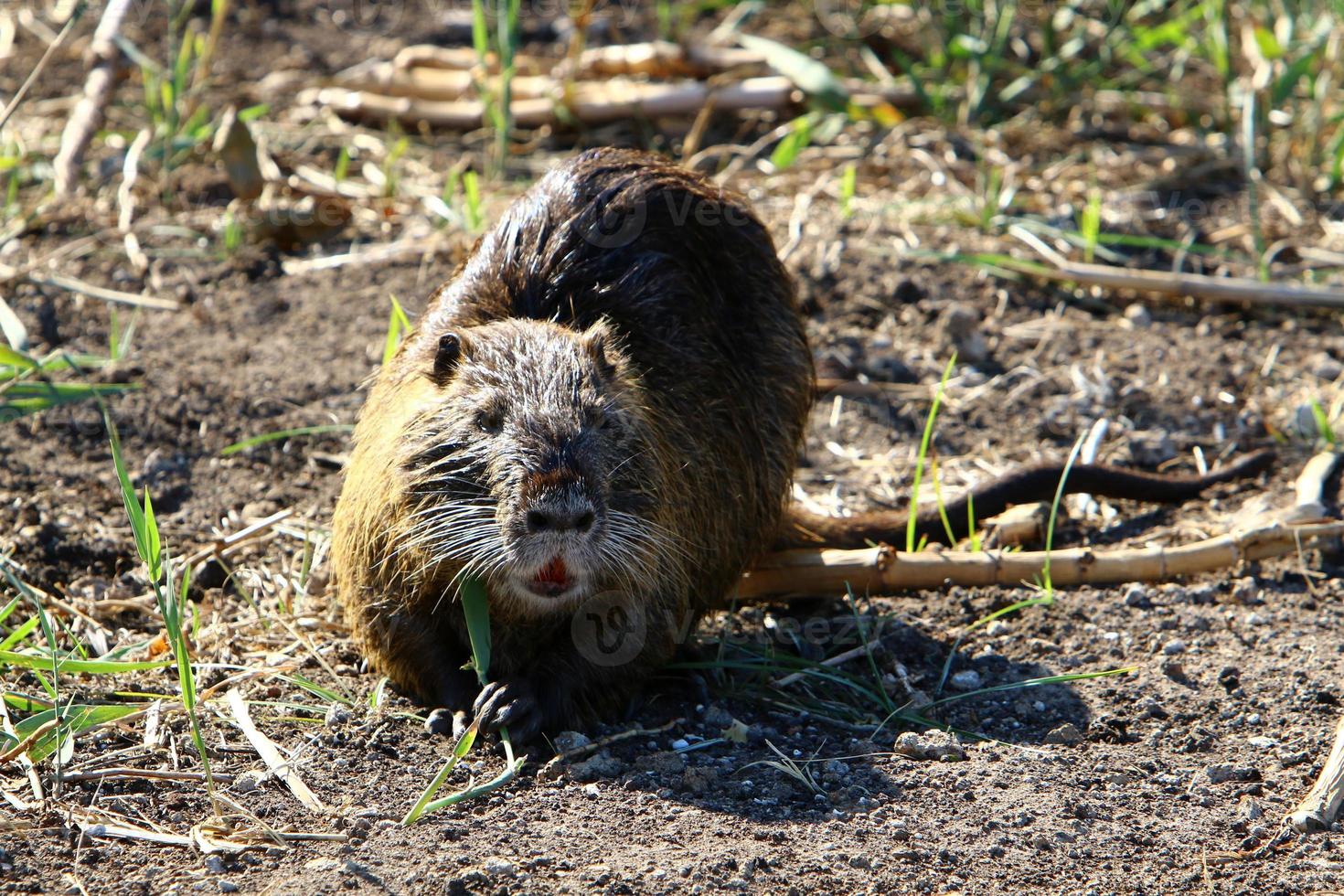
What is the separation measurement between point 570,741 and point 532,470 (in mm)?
495

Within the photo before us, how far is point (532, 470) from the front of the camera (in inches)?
96.6

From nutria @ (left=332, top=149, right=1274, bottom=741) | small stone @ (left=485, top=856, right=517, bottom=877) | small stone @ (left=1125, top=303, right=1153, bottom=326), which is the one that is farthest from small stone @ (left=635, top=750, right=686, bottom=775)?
small stone @ (left=1125, top=303, right=1153, bottom=326)

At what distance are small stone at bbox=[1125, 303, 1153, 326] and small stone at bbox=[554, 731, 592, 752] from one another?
8.05 ft

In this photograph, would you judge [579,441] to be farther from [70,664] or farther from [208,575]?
[208,575]

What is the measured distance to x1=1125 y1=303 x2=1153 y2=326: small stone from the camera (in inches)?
171

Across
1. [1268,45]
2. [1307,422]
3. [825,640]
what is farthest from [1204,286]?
[825,640]

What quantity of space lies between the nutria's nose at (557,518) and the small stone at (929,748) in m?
0.69

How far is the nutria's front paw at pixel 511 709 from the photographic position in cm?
256

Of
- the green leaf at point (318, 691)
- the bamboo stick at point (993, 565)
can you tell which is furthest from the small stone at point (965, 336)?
the green leaf at point (318, 691)

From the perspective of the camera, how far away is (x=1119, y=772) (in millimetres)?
2527

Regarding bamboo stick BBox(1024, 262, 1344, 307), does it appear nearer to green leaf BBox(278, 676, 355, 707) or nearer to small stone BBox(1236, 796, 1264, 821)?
small stone BBox(1236, 796, 1264, 821)

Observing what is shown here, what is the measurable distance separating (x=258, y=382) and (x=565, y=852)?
2043 millimetres

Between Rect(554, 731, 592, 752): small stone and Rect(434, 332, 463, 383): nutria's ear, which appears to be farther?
Rect(434, 332, 463, 383): nutria's ear

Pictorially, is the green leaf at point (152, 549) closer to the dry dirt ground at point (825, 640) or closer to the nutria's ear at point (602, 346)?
the dry dirt ground at point (825, 640)
